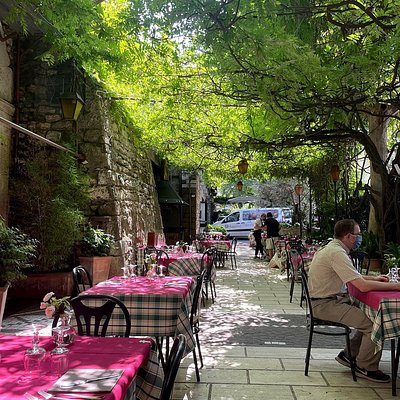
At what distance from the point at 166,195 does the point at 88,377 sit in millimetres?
13335

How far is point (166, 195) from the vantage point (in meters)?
15.2

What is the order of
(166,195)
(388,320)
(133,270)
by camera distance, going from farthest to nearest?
(166,195), (133,270), (388,320)

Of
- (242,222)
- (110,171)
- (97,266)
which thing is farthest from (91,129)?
(242,222)

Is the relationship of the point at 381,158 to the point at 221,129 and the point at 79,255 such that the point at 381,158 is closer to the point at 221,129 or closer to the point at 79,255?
the point at 221,129

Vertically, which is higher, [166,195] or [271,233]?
[166,195]

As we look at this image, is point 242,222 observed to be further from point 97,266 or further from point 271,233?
point 97,266

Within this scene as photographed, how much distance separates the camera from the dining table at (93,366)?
5.90 feet

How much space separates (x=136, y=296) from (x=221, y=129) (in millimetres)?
6713

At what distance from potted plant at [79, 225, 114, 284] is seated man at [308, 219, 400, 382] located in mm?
4238

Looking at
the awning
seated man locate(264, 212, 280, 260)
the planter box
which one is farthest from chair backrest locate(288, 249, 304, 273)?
the awning

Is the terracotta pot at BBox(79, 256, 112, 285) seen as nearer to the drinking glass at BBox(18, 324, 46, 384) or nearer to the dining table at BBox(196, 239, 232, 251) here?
the dining table at BBox(196, 239, 232, 251)

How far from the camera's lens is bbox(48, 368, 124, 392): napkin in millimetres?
1808

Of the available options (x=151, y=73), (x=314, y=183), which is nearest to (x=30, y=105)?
(x=151, y=73)

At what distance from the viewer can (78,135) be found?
833 centimetres
